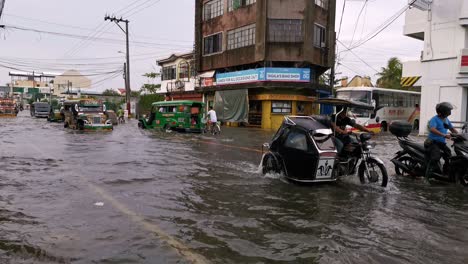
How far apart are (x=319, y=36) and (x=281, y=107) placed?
21.2 feet

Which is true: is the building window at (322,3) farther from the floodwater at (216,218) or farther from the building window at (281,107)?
the floodwater at (216,218)

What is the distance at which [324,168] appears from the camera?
27.5ft

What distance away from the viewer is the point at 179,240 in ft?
16.4

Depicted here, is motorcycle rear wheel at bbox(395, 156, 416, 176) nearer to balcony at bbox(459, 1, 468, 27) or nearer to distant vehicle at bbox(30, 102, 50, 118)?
balcony at bbox(459, 1, 468, 27)

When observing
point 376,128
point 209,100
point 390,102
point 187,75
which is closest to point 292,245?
point 376,128

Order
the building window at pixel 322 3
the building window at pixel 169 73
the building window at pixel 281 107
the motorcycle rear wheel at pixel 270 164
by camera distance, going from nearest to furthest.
A: the motorcycle rear wheel at pixel 270 164 → the building window at pixel 281 107 → the building window at pixel 322 3 → the building window at pixel 169 73

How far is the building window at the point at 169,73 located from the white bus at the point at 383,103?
71.9 feet

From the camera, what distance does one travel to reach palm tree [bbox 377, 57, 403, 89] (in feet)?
153

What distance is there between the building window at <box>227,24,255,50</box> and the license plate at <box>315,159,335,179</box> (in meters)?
24.9

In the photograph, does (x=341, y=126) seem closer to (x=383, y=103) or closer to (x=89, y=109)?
(x=89, y=109)

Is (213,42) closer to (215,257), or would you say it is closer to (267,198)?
(267,198)

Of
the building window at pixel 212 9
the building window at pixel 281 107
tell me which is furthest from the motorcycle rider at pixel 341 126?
the building window at pixel 212 9

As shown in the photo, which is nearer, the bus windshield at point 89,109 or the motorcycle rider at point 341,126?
the motorcycle rider at point 341,126

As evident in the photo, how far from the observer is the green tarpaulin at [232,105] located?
106 ft
